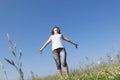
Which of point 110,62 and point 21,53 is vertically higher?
point 110,62

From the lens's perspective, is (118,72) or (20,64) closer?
(20,64)

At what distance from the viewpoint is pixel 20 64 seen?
6.79 ft

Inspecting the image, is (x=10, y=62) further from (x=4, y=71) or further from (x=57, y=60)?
(x=57, y=60)

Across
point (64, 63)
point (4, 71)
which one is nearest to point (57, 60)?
point (64, 63)

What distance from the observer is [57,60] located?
36.7ft

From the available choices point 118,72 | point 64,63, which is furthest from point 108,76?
Result: point 64,63

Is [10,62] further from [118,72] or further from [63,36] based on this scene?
[63,36]

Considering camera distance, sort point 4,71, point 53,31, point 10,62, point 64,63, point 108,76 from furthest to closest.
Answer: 1. point 53,31
2. point 64,63
3. point 108,76
4. point 4,71
5. point 10,62

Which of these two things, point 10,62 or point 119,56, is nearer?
point 10,62

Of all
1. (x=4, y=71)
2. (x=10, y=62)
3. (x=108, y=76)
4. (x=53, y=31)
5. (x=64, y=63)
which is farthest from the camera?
(x=53, y=31)

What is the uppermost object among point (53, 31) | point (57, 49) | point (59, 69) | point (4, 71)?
point (53, 31)

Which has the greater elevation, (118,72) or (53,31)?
(53,31)

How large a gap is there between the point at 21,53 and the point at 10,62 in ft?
0.31

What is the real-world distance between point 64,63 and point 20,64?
902cm
